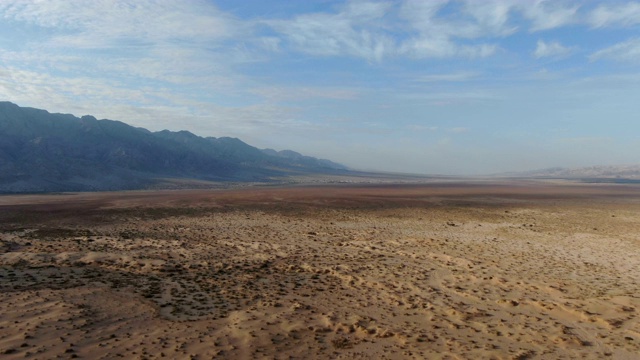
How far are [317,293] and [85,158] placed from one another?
305 ft

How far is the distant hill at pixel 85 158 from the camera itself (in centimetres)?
6606

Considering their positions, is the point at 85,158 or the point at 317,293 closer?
the point at 317,293

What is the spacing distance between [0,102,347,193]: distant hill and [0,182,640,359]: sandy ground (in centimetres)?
5442

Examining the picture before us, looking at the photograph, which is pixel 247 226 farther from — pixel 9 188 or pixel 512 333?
pixel 9 188

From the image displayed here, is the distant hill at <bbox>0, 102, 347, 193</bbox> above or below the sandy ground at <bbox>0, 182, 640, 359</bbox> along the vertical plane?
above

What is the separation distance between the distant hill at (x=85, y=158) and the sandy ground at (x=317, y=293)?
54.4 m

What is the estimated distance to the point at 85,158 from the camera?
85750mm

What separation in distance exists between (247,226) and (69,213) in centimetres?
1450

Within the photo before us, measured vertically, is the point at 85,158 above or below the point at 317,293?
above

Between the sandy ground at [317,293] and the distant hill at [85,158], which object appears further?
the distant hill at [85,158]

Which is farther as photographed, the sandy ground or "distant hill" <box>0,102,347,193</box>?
"distant hill" <box>0,102,347,193</box>

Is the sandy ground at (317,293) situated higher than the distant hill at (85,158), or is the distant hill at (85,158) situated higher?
the distant hill at (85,158)

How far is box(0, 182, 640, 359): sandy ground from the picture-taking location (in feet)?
21.9

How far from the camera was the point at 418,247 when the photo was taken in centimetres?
1572
